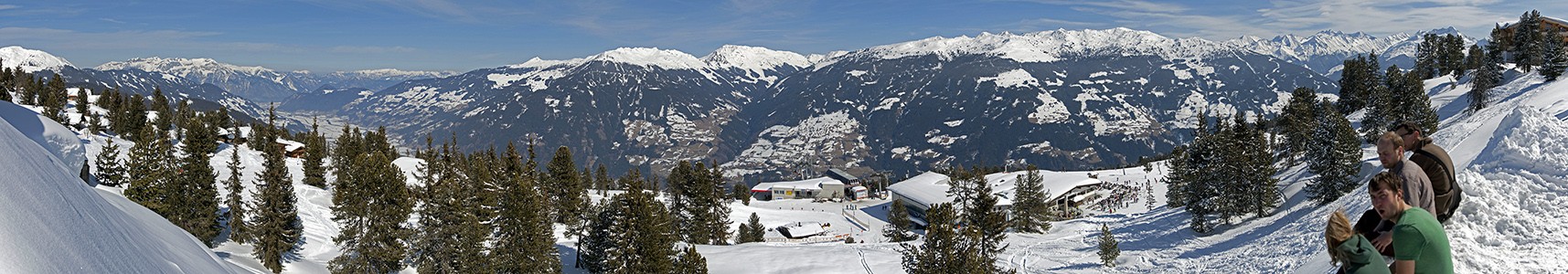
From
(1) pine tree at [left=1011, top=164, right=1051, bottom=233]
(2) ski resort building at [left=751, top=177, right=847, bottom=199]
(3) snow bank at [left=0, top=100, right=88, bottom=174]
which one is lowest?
(2) ski resort building at [left=751, top=177, right=847, bottom=199]

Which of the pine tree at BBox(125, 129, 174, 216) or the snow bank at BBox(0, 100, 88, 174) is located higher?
the snow bank at BBox(0, 100, 88, 174)

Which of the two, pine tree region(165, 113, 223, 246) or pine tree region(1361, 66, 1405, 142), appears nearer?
pine tree region(165, 113, 223, 246)

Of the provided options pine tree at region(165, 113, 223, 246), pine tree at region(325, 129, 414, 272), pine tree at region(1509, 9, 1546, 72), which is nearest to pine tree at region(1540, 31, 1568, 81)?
pine tree at region(1509, 9, 1546, 72)

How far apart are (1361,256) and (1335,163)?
4641 cm

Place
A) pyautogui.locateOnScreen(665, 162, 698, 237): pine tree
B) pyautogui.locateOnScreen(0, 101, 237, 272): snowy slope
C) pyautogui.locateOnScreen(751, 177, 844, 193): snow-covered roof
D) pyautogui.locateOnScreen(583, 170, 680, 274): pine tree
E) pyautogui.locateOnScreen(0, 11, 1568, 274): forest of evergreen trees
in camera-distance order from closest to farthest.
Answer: pyautogui.locateOnScreen(0, 101, 237, 272): snowy slope → pyautogui.locateOnScreen(0, 11, 1568, 274): forest of evergreen trees → pyautogui.locateOnScreen(583, 170, 680, 274): pine tree → pyautogui.locateOnScreen(665, 162, 698, 237): pine tree → pyautogui.locateOnScreen(751, 177, 844, 193): snow-covered roof

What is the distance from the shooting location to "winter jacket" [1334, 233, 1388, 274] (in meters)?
5.98

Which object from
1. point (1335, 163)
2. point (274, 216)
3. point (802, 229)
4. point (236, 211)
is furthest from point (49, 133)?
point (1335, 163)

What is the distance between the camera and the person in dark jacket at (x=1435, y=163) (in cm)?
1039

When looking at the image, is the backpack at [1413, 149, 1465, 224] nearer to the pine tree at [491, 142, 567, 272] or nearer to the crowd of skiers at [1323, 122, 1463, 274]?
the crowd of skiers at [1323, 122, 1463, 274]

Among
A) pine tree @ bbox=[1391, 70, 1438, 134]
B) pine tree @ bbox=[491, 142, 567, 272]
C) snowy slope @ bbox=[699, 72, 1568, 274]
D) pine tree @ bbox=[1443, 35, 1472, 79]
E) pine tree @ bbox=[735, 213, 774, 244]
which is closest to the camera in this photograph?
snowy slope @ bbox=[699, 72, 1568, 274]

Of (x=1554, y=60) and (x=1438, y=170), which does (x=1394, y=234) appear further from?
(x=1554, y=60)

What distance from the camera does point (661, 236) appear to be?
40.7 metres

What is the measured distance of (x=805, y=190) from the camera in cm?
13188

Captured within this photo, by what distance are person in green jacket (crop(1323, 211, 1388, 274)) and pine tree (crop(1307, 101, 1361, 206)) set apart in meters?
43.0
